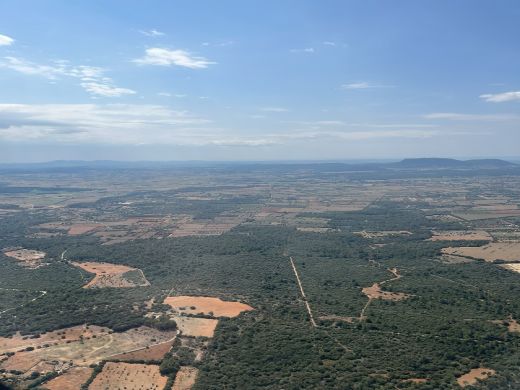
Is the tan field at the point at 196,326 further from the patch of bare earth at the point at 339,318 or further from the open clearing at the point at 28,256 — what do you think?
the open clearing at the point at 28,256

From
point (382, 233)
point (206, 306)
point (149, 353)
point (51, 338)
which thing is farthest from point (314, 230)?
point (51, 338)

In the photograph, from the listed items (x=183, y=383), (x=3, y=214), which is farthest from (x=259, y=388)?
(x=3, y=214)

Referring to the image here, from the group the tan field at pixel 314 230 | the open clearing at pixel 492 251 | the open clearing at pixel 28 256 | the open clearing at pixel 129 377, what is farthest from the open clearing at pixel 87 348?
the tan field at pixel 314 230

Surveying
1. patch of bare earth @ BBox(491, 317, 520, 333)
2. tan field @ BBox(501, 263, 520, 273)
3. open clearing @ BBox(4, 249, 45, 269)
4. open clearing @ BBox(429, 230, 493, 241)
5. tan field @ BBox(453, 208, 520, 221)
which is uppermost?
tan field @ BBox(453, 208, 520, 221)

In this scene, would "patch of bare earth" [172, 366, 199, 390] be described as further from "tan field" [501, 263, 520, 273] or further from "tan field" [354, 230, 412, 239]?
"tan field" [354, 230, 412, 239]

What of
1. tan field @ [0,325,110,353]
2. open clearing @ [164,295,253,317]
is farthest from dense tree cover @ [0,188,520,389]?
open clearing @ [164,295,253,317]

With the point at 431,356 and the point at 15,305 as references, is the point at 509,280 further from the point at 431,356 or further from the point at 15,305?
the point at 15,305

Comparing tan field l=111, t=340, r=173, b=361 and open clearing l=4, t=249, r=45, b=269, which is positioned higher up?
open clearing l=4, t=249, r=45, b=269
